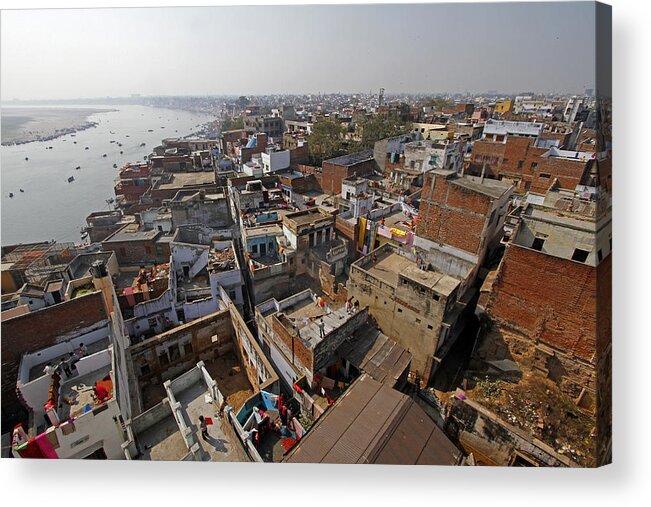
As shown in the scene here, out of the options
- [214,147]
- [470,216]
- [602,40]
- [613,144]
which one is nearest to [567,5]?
[602,40]

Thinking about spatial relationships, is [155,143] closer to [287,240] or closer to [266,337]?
[287,240]

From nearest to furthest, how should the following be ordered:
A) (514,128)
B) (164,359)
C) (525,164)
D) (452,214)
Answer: (164,359)
(452,214)
(525,164)
(514,128)

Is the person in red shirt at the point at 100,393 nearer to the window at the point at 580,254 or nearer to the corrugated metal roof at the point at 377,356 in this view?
the corrugated metal roof at the point at 377,356

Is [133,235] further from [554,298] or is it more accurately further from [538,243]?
[554,298]

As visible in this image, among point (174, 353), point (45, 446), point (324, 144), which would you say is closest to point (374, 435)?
point (45, 446)

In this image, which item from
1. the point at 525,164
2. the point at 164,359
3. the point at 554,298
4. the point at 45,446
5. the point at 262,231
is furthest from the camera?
the point at 525,164

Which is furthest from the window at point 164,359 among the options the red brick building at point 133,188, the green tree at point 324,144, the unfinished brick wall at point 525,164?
the green tree at point 324,144

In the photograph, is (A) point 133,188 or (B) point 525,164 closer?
(B) point 525,164
